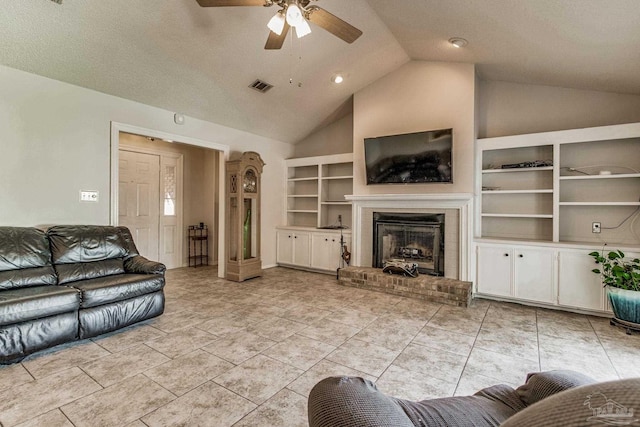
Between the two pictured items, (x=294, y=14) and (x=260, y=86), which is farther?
(x=260, y=86)

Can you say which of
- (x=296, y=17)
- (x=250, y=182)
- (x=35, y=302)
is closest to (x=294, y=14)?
(x=296, y=17)

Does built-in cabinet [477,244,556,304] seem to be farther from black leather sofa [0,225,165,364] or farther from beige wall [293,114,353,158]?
black leather sofa [0,225,165,364]

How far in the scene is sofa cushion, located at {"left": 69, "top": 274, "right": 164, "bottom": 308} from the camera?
2863 millimetres

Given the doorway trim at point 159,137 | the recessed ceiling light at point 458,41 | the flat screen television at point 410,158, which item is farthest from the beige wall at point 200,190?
the recessed ceiling light at point 458,41

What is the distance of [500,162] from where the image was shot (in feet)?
14.9

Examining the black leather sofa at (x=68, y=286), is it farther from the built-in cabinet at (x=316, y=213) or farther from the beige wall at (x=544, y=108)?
the beige wall at (x=544, y=108)

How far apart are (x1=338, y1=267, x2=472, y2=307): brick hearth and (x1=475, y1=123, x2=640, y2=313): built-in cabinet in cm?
51

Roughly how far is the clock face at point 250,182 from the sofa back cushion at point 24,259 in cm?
276

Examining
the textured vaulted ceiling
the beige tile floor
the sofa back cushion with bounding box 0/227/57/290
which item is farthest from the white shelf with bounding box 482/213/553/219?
the sofa back cushion with bounding box 0/227/57/290

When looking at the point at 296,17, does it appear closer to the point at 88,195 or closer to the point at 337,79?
the point at 337,79

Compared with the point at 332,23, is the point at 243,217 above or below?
below

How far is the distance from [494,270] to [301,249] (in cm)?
331

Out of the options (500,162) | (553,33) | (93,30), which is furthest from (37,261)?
(500,162)

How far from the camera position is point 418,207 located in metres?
4.72
